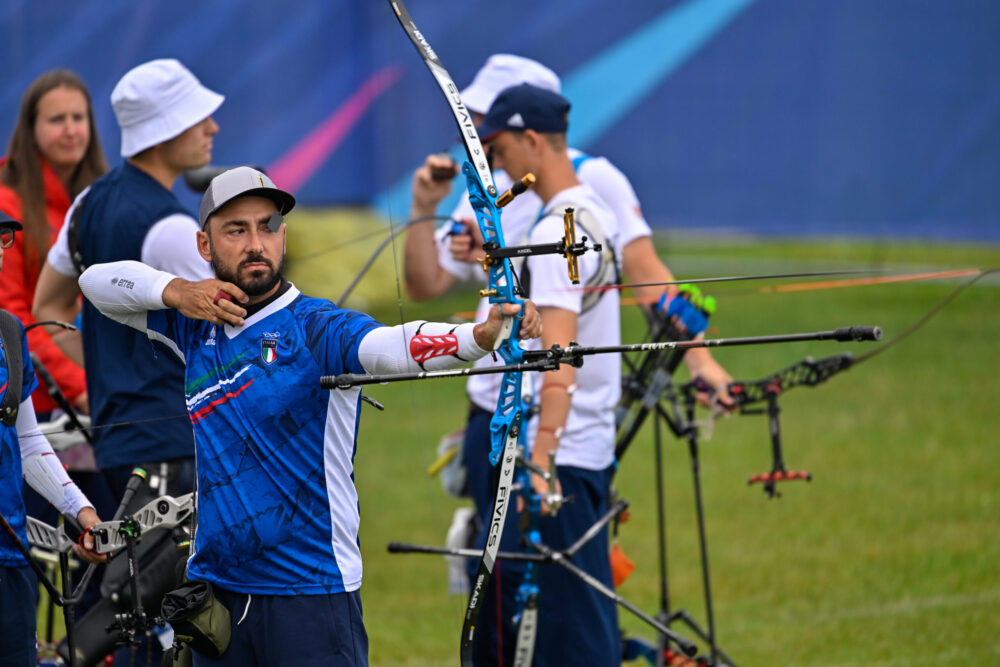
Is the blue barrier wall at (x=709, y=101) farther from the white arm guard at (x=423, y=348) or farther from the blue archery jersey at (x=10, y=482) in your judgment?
the white arm guard at (x=423, y=348)

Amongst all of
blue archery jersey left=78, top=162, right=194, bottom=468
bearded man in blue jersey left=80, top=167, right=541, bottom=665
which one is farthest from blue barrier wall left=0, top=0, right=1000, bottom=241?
bearded man in blue jersey left=80, top=167, right=541, bottom=665

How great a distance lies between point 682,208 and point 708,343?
13072 mm

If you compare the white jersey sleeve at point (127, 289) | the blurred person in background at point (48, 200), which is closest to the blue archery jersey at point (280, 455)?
the white jersey sleeve at point (127, 289)

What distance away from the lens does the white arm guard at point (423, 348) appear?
2779 mm

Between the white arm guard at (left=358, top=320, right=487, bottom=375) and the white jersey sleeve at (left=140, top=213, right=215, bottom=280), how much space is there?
1237 mm

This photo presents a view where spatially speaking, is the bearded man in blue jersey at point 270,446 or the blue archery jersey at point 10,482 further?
the blue archery jersey at point 10,482

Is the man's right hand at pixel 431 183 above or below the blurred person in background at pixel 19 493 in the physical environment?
above

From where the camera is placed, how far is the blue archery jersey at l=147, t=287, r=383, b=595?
2.94 m

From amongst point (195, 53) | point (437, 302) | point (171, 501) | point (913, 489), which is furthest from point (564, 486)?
point (437, 302)

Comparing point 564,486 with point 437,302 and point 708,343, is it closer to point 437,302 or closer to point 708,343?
point 708,343

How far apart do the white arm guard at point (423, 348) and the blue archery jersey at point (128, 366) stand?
1.29 m

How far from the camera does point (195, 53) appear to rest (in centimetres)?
1227

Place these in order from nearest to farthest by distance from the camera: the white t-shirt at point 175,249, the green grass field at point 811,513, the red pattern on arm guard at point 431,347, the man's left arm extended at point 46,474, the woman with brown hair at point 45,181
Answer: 1. the red pattern on arm guard at point 431,347
2. the man's left arm extended at point 46,474
3. the white t-shirt at point 175,249
4. the woman with brown hair at point 45,181
5. the green grass field at point 811,513

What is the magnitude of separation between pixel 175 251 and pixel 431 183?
1.28 m
